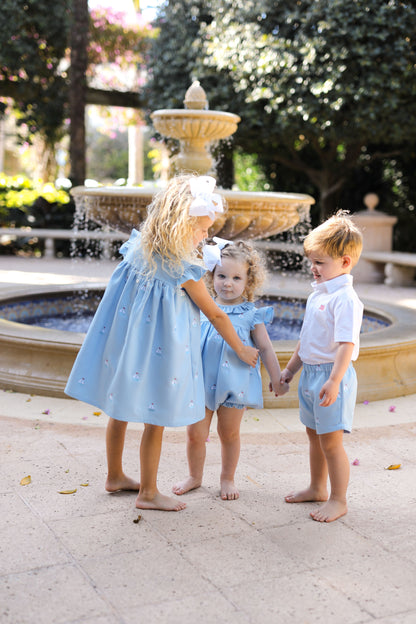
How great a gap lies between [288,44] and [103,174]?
19838 millimetres

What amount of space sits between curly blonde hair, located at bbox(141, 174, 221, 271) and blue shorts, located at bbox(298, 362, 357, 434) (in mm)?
664

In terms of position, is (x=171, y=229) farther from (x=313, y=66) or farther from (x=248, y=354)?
(x=313, y=66)

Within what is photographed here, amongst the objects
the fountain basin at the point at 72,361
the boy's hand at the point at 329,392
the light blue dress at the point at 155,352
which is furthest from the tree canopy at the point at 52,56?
the boy's hand at the point at 329,392

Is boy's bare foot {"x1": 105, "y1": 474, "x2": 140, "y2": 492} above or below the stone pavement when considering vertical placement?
above

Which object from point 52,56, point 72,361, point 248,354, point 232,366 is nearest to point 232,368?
point 232,366

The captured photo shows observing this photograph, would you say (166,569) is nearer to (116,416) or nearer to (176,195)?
(116,416)

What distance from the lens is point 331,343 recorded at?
2.78m

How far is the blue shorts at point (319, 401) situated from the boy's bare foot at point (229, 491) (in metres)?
0.40

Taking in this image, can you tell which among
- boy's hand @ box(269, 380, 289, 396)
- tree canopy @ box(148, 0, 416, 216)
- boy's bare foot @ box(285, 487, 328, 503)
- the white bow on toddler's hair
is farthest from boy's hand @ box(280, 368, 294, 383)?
tree canopy @ box(148, 0, 416, 216)

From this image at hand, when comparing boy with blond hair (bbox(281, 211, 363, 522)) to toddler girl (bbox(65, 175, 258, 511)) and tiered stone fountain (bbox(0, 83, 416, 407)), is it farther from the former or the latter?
tiered stone fountain (bbox(0, 83, 416, 407))

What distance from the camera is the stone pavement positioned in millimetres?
2102

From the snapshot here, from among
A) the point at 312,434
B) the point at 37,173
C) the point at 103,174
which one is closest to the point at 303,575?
the point at 312,434

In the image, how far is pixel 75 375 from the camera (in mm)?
2873

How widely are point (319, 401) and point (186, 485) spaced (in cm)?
67
